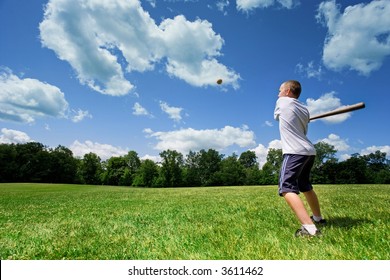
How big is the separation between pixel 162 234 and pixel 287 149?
105 inches

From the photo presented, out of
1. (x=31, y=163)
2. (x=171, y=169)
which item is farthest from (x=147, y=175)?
(x=31, y=163)

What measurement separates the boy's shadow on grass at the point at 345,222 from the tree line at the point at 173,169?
84740 mm

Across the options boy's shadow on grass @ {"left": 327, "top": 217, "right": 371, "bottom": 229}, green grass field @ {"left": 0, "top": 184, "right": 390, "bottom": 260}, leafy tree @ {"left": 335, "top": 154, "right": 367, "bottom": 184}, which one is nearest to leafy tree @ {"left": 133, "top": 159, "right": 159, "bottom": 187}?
leafy tree @ {"left": 335, "top": 154, "right": 367, "bottom": 184}

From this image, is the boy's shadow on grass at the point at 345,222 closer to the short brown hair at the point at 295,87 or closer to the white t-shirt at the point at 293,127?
the white t-shirt at the point at 293,127

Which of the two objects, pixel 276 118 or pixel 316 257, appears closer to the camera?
pixel 316 257

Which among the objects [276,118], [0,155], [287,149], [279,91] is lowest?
[287,149]

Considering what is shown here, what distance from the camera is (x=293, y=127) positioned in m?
4.76

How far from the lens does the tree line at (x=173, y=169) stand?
3561 inches

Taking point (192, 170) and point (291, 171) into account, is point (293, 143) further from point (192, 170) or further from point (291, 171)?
point (192, 170)

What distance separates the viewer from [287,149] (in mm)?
4766

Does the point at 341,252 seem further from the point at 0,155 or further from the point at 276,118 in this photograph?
the point at 0,155

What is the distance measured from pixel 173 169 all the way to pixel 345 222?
99.3 metres
